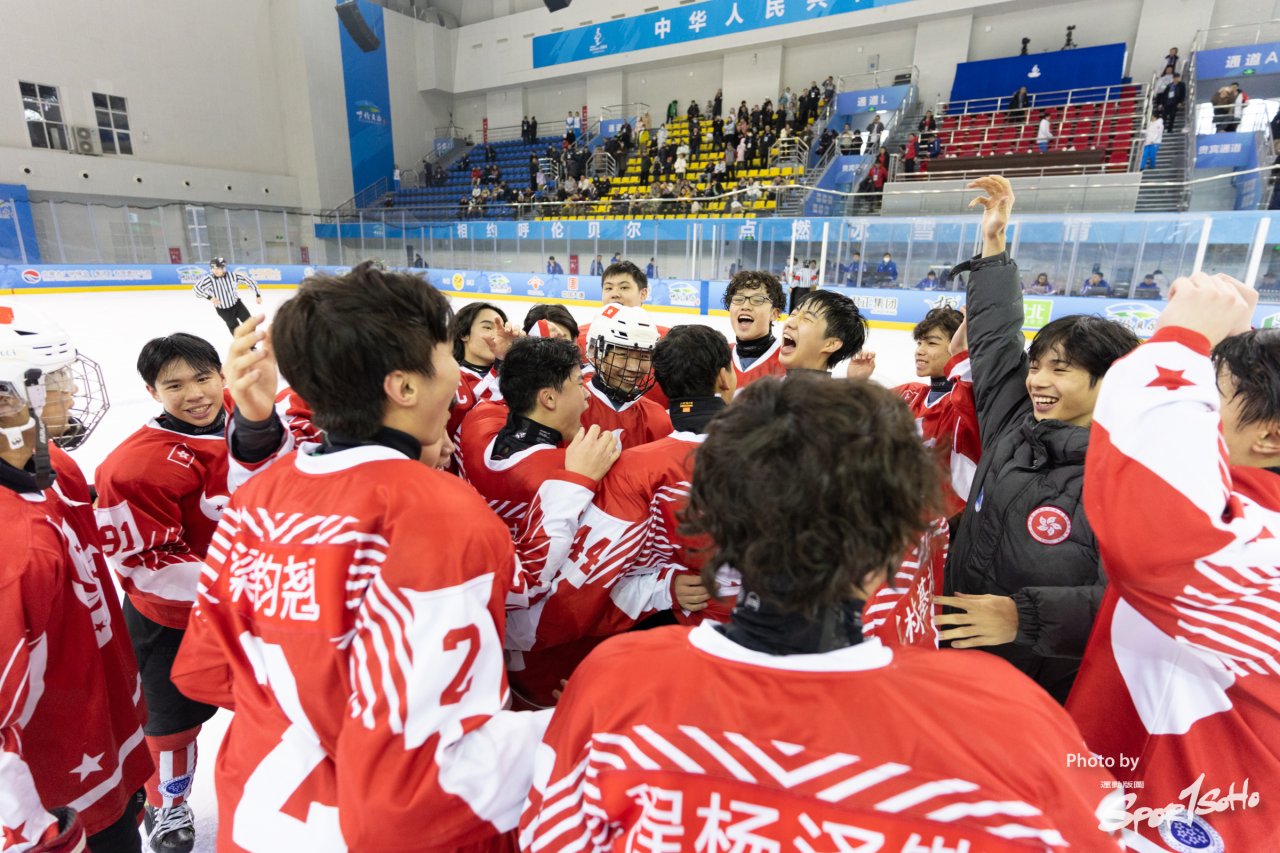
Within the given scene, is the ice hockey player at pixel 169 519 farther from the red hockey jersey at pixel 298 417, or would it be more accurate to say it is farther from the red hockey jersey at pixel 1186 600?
the red hockey jersey at pixel 1186 600

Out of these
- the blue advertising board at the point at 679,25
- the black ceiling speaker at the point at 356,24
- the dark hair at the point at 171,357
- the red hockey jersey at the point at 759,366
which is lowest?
the red hockey jersey at the point at 759,366

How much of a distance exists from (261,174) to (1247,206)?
27.5 meters

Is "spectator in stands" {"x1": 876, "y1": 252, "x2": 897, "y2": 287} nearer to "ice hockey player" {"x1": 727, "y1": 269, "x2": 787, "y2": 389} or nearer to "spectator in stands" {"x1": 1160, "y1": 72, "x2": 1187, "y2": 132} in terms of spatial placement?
"ice hockey player" {"x1": 727, "y1": 269, "x2": 787, "y2": 389}

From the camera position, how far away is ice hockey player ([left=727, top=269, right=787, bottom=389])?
12.3 ft

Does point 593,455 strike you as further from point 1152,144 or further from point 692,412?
point 1152,144

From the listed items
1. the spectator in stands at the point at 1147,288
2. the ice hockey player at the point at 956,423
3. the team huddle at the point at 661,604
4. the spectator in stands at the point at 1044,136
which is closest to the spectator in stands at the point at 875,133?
the spectator in stands at the point at 1044,136

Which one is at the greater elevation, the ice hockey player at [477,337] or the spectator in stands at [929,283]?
the spectator in stands at [929,283]

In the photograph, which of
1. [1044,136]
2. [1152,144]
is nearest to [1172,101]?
[1152,144]

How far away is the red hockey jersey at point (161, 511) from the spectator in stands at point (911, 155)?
17.7m

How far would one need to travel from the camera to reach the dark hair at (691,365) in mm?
1841

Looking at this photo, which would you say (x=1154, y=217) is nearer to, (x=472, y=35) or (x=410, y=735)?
(x=410, y=735)

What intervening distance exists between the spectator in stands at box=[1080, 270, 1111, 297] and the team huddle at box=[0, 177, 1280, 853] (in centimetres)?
985

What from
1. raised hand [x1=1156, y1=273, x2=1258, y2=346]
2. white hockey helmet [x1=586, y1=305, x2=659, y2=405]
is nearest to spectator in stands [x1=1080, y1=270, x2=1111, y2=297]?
white hockey helmet [x1=586, y1=305, x2=659, y2=405]

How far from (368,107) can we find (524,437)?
2959cm
